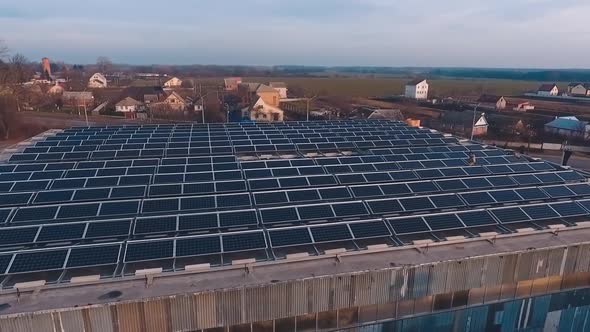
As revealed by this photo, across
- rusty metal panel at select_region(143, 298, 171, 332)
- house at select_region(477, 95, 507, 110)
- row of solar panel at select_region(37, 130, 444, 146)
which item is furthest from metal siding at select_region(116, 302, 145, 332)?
house at select_region(477, 95, 507, 110)

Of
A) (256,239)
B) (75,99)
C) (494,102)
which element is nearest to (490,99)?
(494,102)

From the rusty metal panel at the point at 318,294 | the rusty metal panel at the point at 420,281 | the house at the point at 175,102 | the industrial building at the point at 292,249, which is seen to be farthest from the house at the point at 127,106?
the rusty metal panel at the point at 420,281

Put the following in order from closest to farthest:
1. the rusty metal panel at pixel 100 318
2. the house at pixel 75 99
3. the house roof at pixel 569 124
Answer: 1. the rusty metal panel at pixel 100 318
2. the house roof at pixel 569 124
3. the house at pixel 75 99

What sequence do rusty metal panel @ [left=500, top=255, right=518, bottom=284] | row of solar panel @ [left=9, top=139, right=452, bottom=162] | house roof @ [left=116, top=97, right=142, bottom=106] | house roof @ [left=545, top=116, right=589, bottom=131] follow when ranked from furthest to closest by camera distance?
house roof @ [left=116, top=97, right=142, bottom=106] → house roof @ [left=545, top=116, right=589, bottom=131] → row of solar panel @ [left=9, top=139, right=452, bottom=162] → rusty metal panel @ [left=500, top=255, right=518, bottom=284]

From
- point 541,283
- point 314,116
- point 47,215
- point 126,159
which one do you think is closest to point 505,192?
point 541,283

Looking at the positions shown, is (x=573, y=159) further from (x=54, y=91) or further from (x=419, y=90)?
(x=54, y=91)

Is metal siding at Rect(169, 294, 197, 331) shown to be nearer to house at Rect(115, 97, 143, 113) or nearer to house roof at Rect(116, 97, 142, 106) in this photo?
house at Rect(115, 97, 143, 113)

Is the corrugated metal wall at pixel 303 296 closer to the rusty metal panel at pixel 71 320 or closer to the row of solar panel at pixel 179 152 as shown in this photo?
the rusty metal panel at pixel 71 320
